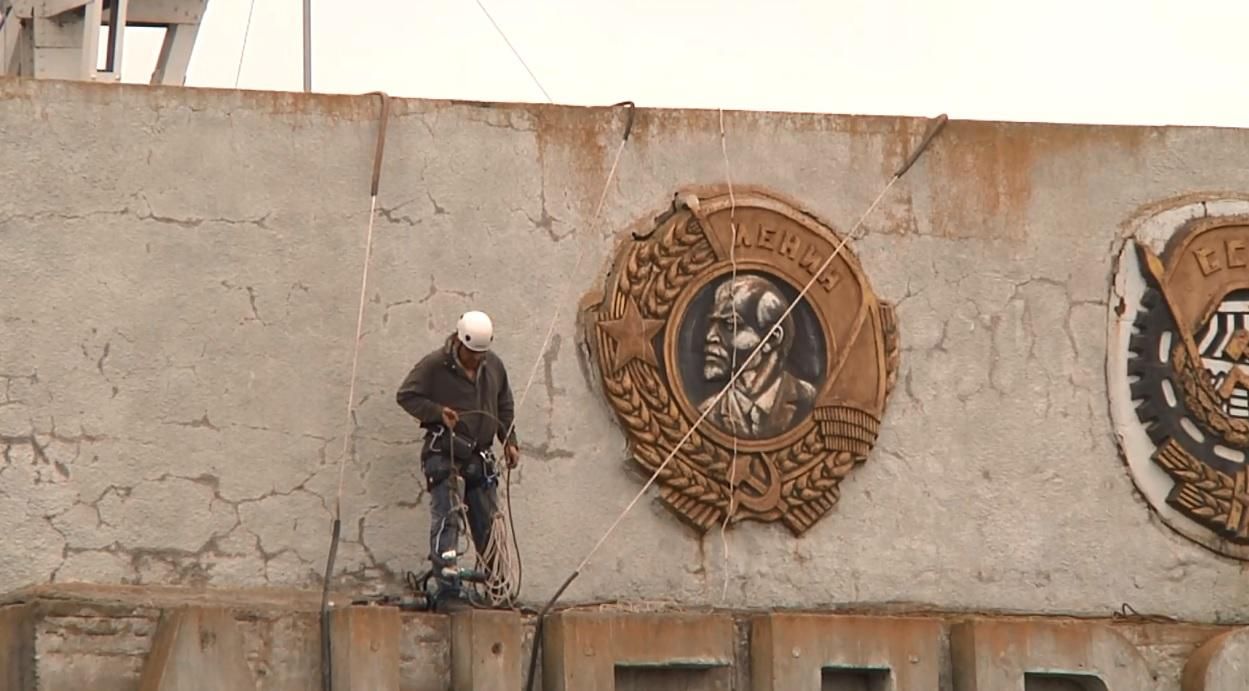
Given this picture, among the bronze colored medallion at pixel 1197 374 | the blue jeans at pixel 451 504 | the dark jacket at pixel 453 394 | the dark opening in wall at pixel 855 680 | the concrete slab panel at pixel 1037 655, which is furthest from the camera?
the bronze colored medallion at pixel 1197 374

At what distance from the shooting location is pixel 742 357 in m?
15.5

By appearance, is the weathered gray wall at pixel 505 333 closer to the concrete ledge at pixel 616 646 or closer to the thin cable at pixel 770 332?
the thin cable at pixel 770 332

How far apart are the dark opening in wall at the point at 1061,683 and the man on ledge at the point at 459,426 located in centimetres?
257

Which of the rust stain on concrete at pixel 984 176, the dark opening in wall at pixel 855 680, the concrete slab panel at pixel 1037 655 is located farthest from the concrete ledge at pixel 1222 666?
the rust stain on concrete at pixel 984 176

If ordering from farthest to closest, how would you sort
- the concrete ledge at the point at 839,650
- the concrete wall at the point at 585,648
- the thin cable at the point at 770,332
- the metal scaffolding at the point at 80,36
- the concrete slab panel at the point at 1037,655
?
the metal scaffolding at the point at 80,36 < the thin cable at the point at 770,332 < the concrete slab panel at the point at 1037,655 < the concrete ledge at the point at 839,650 < the concrete wall at the point at 585,648

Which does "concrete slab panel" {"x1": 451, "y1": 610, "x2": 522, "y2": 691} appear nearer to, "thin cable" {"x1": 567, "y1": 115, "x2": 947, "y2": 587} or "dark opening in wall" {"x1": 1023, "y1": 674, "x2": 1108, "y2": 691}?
"thin cable" {"x1": 567, "y1": 115, "x2": 947, "y2": 587}

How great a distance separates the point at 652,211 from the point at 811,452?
135 centimetres

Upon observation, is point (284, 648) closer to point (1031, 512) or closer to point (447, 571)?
point (447, 571)

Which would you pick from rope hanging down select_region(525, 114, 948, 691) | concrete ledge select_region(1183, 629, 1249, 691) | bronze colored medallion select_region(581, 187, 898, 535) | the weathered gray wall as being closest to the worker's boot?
rope hanging down select_region(525, 114, 948, 691)

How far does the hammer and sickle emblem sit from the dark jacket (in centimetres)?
120

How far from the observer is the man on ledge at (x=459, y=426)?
47.9 feet

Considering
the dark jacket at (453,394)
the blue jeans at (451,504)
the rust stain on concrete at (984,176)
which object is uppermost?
the rust stain on concrete at (984,176)

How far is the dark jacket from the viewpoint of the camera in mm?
14680

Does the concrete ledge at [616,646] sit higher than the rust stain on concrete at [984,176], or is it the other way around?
the rust stain on concrete at [984,176]
